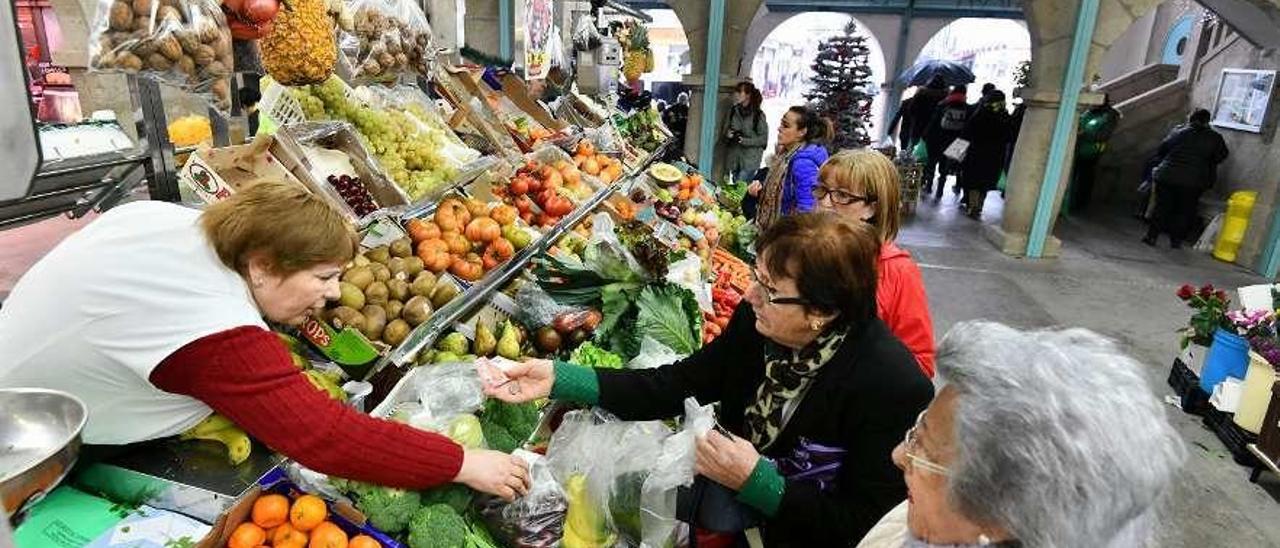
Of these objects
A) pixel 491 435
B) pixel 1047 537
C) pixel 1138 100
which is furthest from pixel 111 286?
pixel 1138 100

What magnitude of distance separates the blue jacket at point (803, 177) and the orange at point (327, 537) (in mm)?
3238

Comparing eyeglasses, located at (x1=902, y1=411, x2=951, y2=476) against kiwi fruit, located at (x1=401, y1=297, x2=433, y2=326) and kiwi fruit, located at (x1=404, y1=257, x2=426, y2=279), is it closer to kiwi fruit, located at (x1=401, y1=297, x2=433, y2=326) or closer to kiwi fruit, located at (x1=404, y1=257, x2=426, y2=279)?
kiwi fruit, located at (x1=401, y1=297, x2=433, y2=326)

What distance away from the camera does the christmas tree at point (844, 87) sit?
10.8m

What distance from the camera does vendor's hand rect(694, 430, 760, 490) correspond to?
65.9 inches

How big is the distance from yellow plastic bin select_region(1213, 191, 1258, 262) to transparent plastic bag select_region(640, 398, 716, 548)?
10196 mm

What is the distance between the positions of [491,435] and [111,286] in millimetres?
1018

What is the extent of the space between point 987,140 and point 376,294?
1042cm

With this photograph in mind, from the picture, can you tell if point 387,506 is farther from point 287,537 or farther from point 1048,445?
point 1048,445

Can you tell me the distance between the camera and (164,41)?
1.84 metres

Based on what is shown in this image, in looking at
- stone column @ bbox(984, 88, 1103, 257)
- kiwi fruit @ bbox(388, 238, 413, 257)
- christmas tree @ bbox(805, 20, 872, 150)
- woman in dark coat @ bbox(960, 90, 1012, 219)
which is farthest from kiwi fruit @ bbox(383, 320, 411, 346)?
woman in dark coat @ bbox(960, 90, 1012, 219)

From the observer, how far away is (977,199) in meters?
11.0

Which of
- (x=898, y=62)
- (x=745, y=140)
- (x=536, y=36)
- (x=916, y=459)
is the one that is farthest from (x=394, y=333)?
(x=898, y=62)

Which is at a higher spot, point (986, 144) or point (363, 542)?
point (986, 144)

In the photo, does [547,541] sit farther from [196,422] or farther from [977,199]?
[977,199]
